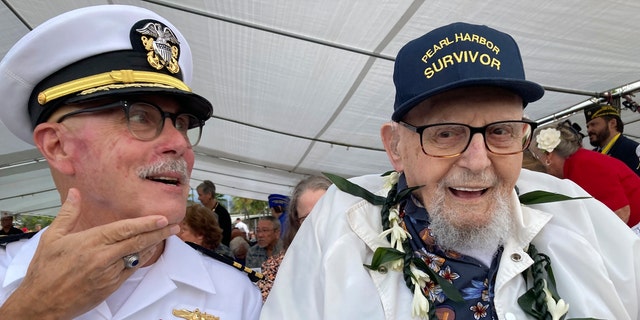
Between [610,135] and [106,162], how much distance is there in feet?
14.8

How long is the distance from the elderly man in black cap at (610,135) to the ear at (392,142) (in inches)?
135

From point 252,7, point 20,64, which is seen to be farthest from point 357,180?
point 252,7

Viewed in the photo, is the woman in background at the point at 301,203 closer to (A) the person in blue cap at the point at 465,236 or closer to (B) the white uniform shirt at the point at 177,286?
(B) the white uniform shirt at the point at 177,286

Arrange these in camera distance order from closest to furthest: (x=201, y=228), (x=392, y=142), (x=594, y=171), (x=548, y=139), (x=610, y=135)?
(x=392, y=142), (x=548, y=139), (x=594, y=171), (x=201, y=228), (x=610, y=135)

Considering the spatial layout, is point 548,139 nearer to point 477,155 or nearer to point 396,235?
point 477,155

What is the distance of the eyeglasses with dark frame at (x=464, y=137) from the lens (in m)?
1.39

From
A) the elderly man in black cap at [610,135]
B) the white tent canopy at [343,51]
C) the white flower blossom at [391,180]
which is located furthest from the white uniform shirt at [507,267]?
the elderly man in black cap at [610,135]

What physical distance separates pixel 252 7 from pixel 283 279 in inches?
118

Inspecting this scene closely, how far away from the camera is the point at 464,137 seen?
1403mm

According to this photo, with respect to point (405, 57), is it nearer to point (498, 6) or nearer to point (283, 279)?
point (283, 279)

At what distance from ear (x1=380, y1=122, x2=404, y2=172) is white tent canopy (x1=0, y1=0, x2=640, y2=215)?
2081 mm

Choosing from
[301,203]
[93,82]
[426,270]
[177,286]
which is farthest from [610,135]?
[93,82]

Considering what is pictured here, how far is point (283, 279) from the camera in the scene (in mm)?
1492

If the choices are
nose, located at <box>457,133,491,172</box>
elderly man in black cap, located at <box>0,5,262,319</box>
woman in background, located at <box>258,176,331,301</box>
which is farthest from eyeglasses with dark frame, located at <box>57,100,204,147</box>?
woman in background, located at <box>258,176,331,301</box>
